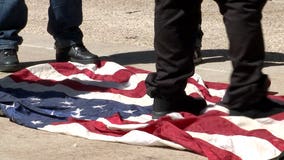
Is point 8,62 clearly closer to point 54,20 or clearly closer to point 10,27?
point 10,27

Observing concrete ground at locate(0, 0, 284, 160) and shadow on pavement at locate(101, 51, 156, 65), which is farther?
shadow on pavement at locate(101, 51, 156, 65)

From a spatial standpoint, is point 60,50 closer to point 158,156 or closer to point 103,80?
point 103,80

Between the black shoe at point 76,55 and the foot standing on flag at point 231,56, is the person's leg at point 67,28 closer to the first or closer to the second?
the black shoe at point 76,55

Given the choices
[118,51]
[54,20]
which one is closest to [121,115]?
[54,20]

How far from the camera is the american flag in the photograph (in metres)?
3.53

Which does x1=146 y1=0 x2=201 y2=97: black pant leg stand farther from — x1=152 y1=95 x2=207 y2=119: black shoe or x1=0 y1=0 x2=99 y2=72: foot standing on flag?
x1=0 y1=0 x2=99 y2=72: foot standing on flag

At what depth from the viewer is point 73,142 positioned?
3.74 metres

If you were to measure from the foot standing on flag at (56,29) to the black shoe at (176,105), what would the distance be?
1.42 m

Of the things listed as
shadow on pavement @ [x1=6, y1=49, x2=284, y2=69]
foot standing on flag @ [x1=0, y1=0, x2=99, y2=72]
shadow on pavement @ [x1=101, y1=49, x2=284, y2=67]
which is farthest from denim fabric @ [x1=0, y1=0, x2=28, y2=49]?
shadow on pavement @ [x1=101, y1=49, x2=284, y2=67]

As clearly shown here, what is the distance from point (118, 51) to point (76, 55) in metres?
0.90

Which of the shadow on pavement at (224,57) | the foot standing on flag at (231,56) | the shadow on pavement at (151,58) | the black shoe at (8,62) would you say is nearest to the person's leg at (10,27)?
the black shoe at (8,62)

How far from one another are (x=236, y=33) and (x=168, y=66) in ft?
1.24

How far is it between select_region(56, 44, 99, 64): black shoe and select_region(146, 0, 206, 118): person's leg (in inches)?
53.8

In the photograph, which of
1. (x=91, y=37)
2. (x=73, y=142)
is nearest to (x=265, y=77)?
(x=73, y=142)
